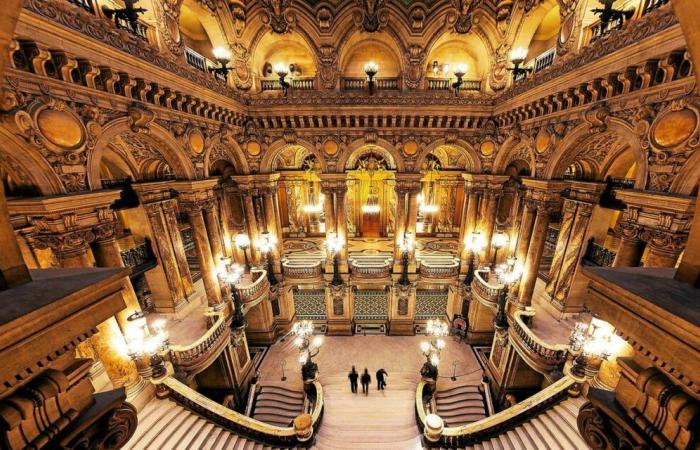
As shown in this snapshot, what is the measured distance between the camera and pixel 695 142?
4.76 metres

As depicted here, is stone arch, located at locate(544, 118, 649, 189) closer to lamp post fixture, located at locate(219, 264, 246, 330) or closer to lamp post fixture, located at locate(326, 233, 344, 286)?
lamp post fixture, located at locate(326, 233, 344, 286)

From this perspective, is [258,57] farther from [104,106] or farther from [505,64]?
[505,64]

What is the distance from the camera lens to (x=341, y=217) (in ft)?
40.7

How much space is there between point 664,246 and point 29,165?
491 inches

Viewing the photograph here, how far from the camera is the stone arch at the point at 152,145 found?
5650mm

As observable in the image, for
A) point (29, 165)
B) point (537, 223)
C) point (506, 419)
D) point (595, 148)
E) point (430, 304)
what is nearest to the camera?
point (29, 165)

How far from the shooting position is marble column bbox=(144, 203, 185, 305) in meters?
9.55

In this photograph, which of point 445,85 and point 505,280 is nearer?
point 505,280

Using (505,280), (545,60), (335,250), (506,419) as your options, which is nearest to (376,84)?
(545,60)

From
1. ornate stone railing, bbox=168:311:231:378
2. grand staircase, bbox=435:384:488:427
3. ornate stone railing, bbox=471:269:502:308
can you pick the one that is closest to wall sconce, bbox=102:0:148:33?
ornate stone railing, bbox=168:311:231:378


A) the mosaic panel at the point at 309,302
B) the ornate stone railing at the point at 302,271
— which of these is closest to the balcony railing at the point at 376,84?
the ornate stone railing at the point at 302,271

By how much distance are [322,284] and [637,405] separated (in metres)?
12.2

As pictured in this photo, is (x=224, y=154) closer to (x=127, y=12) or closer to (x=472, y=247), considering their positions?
(x=127, y=12)

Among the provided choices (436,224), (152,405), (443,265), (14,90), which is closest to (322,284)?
Result: (443,265)
